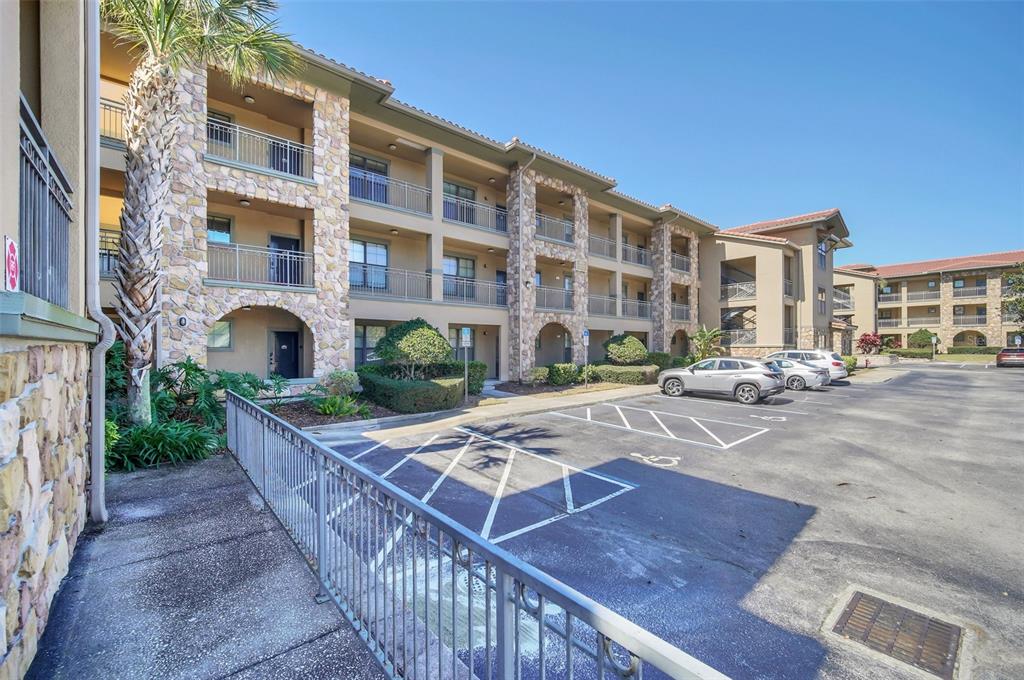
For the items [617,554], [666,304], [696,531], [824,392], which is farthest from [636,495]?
[666,304]

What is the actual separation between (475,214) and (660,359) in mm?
12511

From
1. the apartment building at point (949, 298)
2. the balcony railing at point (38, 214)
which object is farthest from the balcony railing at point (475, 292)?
the apartment building at point (949, 298)

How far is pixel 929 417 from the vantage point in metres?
13.2

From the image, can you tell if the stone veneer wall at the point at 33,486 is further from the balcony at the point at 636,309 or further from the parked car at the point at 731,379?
the balcony at the point at 636,309

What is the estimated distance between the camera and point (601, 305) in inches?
960

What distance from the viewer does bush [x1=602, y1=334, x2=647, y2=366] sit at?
21406mm

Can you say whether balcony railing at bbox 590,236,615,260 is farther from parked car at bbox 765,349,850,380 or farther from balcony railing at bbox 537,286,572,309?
parked car at bbox 765,349,850,380

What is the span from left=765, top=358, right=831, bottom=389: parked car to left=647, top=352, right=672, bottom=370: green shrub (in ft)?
16.7

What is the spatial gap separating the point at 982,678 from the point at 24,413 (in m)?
6.42

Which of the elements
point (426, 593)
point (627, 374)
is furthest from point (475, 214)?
point (426, 593)

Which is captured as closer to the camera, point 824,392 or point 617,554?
point 617,554

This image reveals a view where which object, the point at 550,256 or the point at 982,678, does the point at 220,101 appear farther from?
the point at 982,678

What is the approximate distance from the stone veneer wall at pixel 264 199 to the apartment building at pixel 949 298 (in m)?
49.4

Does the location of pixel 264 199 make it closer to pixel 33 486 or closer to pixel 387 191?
pixel 387 191
